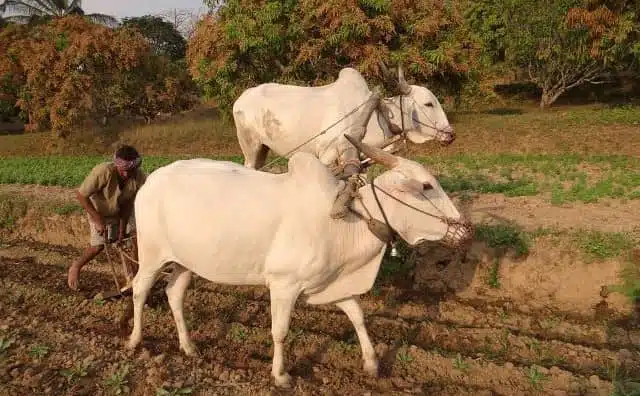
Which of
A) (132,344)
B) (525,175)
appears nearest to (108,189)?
(132,344)

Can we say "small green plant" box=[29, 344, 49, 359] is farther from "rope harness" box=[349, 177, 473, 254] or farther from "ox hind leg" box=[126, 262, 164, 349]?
"rope harness" box=[349, 177, 473, 254]

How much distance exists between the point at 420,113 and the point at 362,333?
2.56m

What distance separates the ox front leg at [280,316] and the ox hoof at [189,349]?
2.82ft

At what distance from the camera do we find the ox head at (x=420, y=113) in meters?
5.54

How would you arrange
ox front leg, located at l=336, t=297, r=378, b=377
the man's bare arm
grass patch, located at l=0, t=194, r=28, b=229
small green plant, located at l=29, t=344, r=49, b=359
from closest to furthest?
ox front leg, located at l=336, t=297, r=378, b=377, small green plant, located at l=29, t=344, r=49, b=359, the man's bare arm, grass patch, located at l=0, t=194, r=28, b=229

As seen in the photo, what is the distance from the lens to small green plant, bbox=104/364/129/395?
3895 mm

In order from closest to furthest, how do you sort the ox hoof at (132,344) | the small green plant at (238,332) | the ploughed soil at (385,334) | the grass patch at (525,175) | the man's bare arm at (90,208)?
the ploughed soil at (385,334) → the ox hoof at (132,344) → the small green plant at (238,332) → the man's bare arm at (90,208) → the grass patch at (525,175)

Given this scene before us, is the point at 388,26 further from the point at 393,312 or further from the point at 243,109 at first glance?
the point at 393,312

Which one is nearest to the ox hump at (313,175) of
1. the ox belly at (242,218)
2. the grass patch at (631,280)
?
the ox belly at (242,218)

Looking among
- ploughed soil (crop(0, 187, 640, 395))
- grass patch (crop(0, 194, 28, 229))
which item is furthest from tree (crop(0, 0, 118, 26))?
ploughed soil (crop(0, 187, 640, 395))

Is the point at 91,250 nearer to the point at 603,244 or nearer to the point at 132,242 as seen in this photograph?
the point at 132,242

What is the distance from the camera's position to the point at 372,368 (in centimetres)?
416

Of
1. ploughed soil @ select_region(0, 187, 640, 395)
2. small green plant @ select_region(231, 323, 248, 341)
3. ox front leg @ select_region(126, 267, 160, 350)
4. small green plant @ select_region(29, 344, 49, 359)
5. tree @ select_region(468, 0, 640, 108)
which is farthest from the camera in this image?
tree @ select_region(468, 0, 640, 108)

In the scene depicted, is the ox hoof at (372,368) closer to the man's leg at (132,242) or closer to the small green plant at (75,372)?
the small green plant at (75,372)
